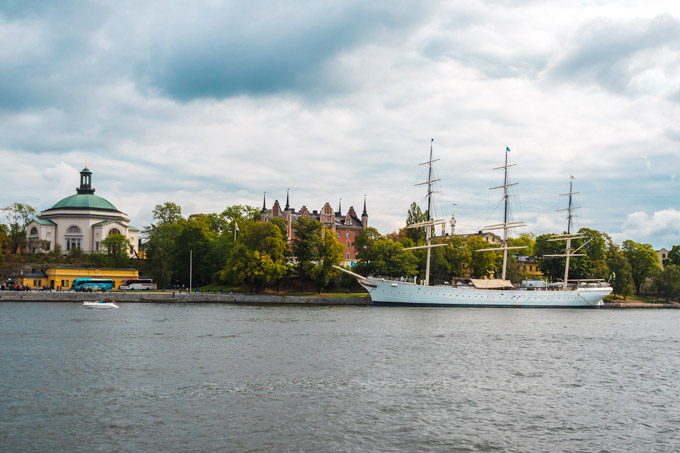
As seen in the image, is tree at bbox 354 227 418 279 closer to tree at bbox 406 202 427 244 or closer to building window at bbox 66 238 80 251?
tree at bbox 406 202 427 244

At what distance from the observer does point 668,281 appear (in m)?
103

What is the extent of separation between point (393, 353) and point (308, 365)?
21.9 feet

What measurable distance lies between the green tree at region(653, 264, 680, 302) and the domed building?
327 feet

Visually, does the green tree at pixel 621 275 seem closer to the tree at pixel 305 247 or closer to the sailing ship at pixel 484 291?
the sailing ship at pixel 484 291

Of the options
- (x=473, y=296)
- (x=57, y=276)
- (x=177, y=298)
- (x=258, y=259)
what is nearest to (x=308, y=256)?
(x=258, y=259)

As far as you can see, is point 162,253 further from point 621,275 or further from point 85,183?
point 621,275

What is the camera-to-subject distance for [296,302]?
81.1 m

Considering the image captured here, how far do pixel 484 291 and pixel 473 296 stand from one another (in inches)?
85.1

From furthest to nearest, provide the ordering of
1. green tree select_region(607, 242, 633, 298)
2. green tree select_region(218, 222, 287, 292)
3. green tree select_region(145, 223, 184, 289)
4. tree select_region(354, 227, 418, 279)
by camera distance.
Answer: green tree select_region(607, 242, 633, 298), green tree select_region(145, 223, 184, 289), tree select_region(354, 227, 418, 279), green tree select_region(218, 222, 287, 292)

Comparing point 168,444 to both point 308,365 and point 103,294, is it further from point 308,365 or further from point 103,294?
point 103,294

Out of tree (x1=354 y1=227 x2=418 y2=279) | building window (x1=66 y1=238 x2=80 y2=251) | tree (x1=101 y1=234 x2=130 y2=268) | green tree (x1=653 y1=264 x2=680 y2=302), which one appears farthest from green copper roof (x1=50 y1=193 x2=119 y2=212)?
green tree (x1=653 y1=264 x2=680 y2=302)

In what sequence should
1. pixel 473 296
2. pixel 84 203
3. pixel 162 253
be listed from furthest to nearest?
pixel 84 203 < pixel 162 253 < pixel 473 296

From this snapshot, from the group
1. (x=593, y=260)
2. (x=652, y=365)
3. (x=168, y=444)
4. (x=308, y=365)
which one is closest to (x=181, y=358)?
(x=308, y=365)

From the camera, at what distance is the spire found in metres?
132
